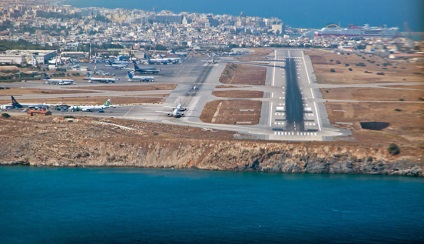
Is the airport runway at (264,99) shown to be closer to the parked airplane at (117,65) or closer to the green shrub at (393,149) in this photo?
the parked airplane at (117,65)

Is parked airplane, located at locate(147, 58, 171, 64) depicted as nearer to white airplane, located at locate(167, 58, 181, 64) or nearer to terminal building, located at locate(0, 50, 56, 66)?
white airplane, located at locate(167, 58, 181, 64)

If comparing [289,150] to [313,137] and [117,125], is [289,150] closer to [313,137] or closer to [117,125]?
[313,137]

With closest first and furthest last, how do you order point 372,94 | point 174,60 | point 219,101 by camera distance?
point 219,101 < point 372,94 < point 174,60

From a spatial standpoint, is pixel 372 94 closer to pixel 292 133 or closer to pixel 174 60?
pixel 292 133

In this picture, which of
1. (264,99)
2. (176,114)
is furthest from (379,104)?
(176,114)

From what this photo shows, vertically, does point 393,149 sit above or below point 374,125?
above

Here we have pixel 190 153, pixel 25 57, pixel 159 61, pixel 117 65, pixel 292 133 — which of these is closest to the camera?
pixel 190 153
